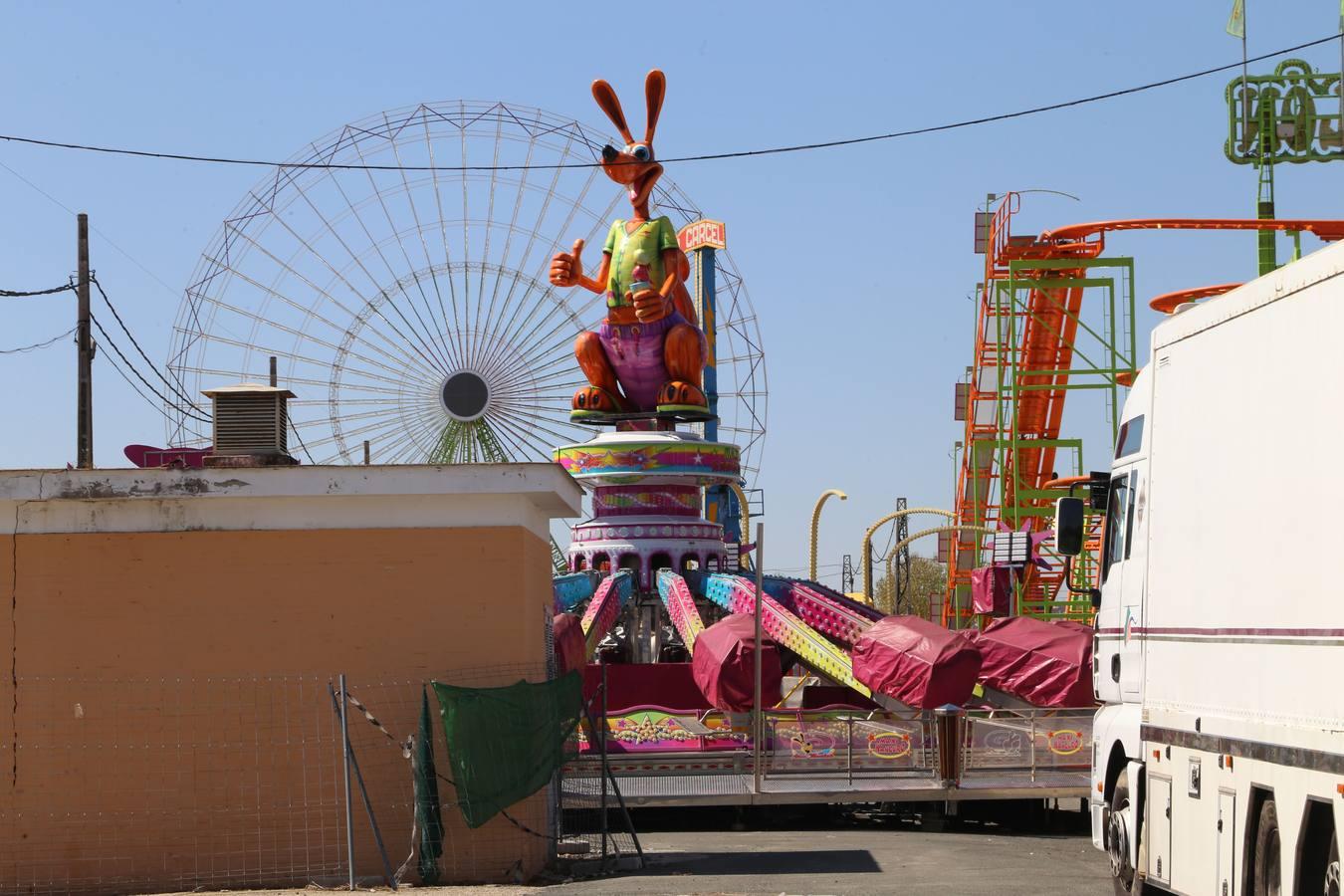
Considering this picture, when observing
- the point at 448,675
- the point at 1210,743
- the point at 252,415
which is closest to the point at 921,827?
the point at 448,675

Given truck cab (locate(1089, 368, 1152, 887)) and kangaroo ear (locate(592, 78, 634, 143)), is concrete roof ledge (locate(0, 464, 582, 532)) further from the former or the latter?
kangaroo ear (locate(592, 78, 634, 143))

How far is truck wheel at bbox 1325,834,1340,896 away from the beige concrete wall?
26.9ft

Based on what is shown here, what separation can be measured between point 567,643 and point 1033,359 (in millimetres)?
22815

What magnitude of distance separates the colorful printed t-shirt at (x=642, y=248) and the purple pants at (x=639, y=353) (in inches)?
47.1

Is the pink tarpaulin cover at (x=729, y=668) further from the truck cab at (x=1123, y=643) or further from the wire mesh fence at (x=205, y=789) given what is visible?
the truck cab at (x=1123, y=643)

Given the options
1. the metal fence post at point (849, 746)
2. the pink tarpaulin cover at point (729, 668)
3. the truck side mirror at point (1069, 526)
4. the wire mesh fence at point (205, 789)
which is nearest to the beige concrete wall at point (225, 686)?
the wire mesh fence at point (205, 789)

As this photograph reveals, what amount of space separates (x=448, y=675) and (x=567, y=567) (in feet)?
71.7

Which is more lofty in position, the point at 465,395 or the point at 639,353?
the point at 639,353

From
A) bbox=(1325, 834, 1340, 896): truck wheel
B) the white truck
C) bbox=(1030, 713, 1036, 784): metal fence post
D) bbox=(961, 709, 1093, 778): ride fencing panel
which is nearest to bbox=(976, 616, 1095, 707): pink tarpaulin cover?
bbox=(961, 709, 1093, 778): ride fencing panel

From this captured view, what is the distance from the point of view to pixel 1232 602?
10.7 metres

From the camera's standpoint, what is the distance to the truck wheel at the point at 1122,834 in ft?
42.9

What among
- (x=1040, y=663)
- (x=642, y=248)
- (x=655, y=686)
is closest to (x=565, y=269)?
(x=642, y=248)

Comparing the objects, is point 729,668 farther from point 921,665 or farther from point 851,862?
point 851,862

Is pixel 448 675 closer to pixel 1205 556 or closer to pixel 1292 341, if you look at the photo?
pixel 1205 556
